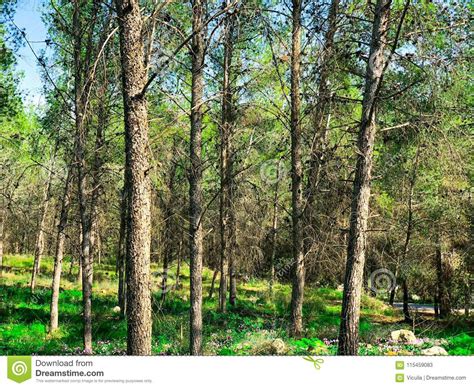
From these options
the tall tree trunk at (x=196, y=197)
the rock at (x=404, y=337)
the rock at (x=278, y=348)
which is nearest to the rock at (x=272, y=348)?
the rock at (x=278, y=348)

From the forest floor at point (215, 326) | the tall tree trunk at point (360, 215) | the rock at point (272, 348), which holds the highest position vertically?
the tall tree trunk at point (360, 215)

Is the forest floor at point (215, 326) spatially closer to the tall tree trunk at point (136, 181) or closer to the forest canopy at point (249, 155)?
the forest canopy at point (249, 155)

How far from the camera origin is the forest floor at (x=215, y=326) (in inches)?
394

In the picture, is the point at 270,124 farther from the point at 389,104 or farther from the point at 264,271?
the point at 264,271

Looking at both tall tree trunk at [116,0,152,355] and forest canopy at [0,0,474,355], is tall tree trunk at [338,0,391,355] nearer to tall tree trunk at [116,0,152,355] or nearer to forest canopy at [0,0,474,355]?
forest canopy at [0,0,474,355]

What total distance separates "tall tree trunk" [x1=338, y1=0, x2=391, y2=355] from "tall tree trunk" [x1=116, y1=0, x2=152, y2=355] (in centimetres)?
320

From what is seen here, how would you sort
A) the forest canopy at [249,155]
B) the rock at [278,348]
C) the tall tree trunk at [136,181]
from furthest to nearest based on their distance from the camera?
the rock at [278,348] → the forest canopy at [249,155] → the tall tree trunk at [136,181]

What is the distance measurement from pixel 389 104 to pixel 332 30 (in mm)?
1618

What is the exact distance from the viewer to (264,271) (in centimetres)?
2956

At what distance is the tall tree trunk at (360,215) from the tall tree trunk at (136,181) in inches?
126

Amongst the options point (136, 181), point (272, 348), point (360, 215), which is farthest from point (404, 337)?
point (136, 181)

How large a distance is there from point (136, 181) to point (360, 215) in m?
3.46

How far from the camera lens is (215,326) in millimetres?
14297

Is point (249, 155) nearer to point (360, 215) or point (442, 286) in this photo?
point (442, 286)
